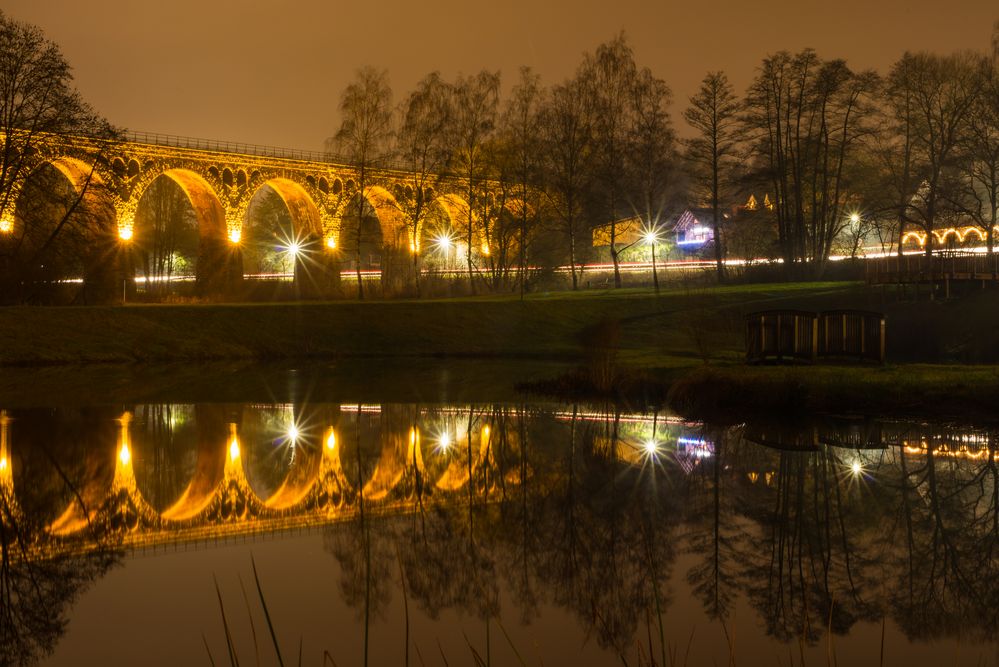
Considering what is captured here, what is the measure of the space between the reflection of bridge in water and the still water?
2.5 inches

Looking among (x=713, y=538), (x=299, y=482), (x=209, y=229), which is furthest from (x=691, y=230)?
(x=713, y=538)

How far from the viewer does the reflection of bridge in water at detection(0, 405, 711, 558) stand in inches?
456

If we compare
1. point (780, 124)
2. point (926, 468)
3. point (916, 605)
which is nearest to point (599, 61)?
point (780, 124)

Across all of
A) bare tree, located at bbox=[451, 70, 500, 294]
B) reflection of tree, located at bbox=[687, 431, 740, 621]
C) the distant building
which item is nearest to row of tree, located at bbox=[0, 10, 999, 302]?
bare tree, located at bbox=[451, 70, 500, 294]

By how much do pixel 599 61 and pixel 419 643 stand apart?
153ft

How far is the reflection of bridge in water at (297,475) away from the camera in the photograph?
456 inches

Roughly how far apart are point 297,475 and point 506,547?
492cm

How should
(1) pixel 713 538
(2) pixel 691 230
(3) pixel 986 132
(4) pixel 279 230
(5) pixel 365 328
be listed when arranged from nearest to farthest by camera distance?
(1) pixel 713 538 → (5) pixel 365 328 → (3) pixel 986 132 → (2) pixel 691 230 → (4) pixel 279 230

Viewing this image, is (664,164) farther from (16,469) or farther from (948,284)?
(16,469)

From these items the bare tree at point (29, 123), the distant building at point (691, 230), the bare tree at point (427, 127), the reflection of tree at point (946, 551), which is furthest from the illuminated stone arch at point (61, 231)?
the distant building at point (691, 230)

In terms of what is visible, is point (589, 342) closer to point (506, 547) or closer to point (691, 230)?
point (506, 547)

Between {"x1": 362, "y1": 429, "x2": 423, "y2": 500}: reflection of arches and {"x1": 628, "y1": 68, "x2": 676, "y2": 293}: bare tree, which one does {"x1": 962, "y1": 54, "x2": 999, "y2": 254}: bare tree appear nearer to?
{"x1": 628, "y1": 68, "x2": 676, "y2": 293}: bare tree

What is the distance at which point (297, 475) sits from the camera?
572 inches

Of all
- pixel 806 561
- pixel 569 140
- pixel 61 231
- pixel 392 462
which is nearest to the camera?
pixel 806 561
